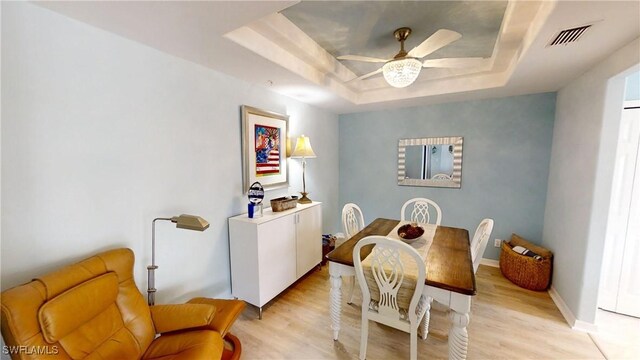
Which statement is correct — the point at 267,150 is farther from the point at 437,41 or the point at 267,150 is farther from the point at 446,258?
the point at 446,258

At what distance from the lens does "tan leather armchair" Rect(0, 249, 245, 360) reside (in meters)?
1.04

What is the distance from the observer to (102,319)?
4.30 ft

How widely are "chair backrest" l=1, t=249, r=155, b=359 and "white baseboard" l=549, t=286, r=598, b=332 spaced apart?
10.7 ft

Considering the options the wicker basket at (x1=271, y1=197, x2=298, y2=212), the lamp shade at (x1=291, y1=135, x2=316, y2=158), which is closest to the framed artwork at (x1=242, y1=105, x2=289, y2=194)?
the lamp shade at (x1=291, y1=135, x2=316, y2=158)

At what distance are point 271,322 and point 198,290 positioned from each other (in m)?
0.71

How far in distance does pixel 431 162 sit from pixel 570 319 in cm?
213

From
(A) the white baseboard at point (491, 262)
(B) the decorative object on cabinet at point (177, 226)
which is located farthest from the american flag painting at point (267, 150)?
(A) the white baseboard at point (491, 262)

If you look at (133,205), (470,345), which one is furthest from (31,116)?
(470,345)

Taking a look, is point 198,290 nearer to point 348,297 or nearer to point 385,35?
point 348,297

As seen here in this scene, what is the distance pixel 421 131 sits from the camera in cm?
359

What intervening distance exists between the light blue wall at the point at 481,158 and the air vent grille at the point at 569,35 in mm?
1672

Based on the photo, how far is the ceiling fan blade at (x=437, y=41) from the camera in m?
1.52

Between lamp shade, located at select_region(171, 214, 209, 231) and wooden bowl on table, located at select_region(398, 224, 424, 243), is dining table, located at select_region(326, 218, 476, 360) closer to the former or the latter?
wooden bowl on table, located at select_region(398, 224, 424, 243)

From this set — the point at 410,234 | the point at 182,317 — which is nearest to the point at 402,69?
the point at 410,234
